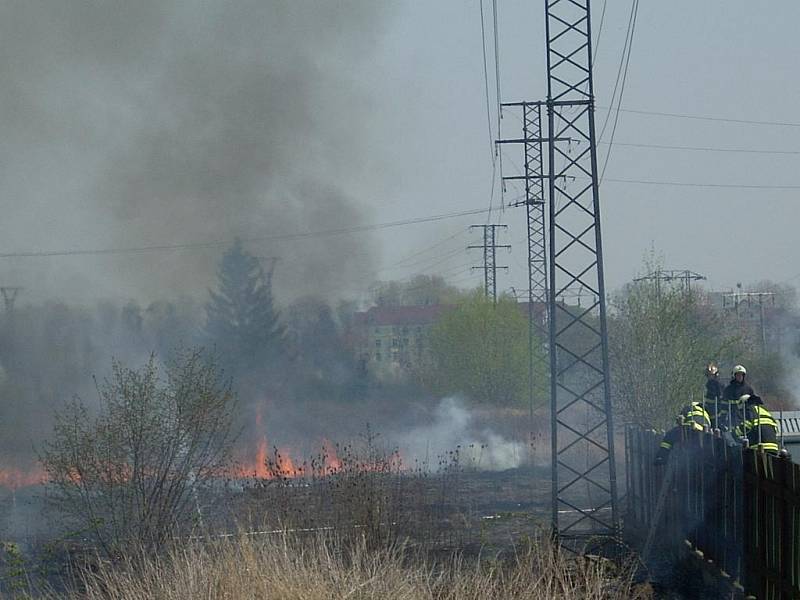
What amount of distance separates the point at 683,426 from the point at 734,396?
0.89 meters

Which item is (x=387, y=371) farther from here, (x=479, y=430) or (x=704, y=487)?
(x=704, y=487)

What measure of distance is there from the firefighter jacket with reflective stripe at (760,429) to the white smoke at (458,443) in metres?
18.8

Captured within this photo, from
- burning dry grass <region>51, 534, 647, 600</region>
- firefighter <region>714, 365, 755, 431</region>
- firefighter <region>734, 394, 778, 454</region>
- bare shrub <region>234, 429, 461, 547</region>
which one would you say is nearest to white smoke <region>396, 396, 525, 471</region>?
bare shrub <region>234, 429, 461, 547</region>

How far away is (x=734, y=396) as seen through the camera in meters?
11.3

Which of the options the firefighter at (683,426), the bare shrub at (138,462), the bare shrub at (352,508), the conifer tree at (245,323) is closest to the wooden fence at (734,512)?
the firefighter at (683,426)

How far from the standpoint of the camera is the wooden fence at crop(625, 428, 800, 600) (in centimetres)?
813

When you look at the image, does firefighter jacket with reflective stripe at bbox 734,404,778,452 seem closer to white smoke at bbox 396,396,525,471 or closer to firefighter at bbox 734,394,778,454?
firefighter at bbox 734,394,778,454

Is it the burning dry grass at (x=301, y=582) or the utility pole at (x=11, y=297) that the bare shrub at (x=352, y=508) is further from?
the utility pole at (x=11, y=297)

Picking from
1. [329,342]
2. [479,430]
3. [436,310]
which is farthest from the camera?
[436,310]

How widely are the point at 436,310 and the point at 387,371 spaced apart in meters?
16.6

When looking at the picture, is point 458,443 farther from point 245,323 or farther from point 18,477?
point 18,477

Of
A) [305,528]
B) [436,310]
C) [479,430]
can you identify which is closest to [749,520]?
[305,528]

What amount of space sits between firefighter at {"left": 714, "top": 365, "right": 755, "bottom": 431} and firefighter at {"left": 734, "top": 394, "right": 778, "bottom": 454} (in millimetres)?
127

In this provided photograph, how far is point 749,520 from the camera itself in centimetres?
917
